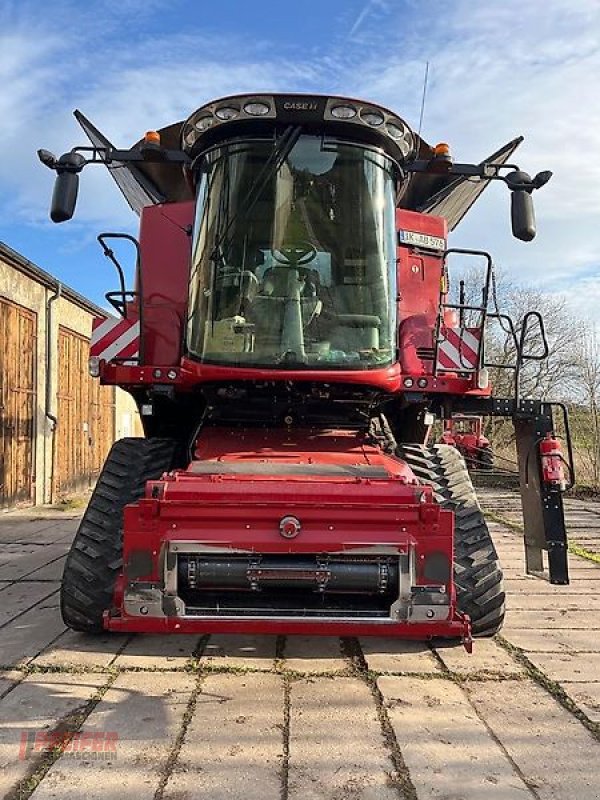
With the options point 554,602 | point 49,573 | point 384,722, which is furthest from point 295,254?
point 49,573

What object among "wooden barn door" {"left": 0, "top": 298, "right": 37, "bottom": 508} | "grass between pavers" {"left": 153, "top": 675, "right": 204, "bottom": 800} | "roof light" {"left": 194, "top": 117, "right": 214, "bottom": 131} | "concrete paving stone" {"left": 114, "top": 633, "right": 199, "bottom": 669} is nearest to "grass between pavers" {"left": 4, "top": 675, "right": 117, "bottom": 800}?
"concrete paving stone" {"left": 114, "top": 633, "right": 199, "bottom": 669}

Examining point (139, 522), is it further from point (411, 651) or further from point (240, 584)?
point (411, 651)

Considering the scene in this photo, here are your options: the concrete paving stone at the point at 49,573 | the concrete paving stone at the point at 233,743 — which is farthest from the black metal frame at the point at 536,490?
the concrete paving stone at the point at 49,573

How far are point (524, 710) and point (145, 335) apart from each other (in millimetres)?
3231

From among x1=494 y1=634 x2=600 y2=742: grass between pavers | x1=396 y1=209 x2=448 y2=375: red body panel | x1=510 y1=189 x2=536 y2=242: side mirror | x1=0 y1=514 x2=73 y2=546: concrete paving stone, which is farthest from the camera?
x1=0 y1=514 x2=73 y2=546: concrete paving stone

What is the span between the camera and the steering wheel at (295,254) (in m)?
4.63

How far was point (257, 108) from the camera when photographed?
446 cm

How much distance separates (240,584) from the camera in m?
3.65

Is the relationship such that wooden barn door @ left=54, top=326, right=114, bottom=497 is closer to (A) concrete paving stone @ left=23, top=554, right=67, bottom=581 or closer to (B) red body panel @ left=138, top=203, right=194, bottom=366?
(A) concrete paving stone @ left=23, top=554, right=67, bottom=581

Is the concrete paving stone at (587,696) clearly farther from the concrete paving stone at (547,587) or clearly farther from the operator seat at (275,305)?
the operator seat at (275,305)

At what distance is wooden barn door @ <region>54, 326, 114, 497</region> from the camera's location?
1341 centimetres

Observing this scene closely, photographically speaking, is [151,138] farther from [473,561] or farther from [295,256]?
[473,561]

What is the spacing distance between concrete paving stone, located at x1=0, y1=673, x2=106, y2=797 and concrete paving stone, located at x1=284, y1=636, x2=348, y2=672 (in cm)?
101

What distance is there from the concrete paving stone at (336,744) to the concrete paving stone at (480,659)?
0.61 m
